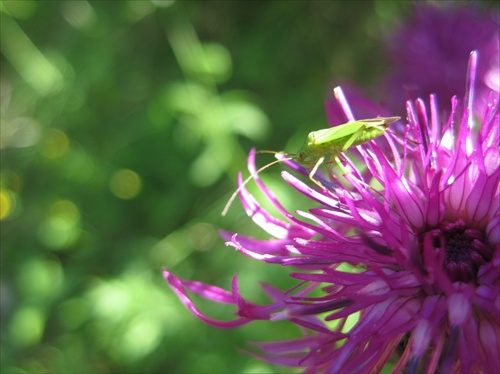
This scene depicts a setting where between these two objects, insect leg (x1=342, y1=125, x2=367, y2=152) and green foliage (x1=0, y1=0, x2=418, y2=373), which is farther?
green foliage (x1=0, y1=0, x2=418, y2=373)

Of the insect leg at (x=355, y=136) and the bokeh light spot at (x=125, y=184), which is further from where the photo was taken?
the bokeh light spot at (x=125, y=184)

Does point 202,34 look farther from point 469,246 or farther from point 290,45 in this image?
point 469,246

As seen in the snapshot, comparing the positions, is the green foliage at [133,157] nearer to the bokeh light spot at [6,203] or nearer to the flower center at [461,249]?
the bokeh light spot at [6,203]

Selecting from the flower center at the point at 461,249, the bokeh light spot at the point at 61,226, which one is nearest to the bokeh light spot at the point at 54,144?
the bokeh light spot at the point at 61,226

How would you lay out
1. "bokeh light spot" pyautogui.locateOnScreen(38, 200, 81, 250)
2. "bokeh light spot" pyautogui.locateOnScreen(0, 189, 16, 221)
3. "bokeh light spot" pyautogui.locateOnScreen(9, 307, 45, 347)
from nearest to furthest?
"bokeh light spot" pyautogui.locateOnScreen(9, 307, 45, 347) < "bokeh light spot" pyautogui.locateOnScreen(38, 200, 81, 250) < "bokeh light spot" pyautogui.locateOnScreen(0, 189, 16, 221)

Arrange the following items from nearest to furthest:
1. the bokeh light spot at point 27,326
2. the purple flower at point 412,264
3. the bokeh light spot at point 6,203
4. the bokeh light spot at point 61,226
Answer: the purple flower at point 412,264 < the bokeh light spot at point 27,326 < the bokeh light spot at point 61,226 < the bokeh light spot at point 6,203

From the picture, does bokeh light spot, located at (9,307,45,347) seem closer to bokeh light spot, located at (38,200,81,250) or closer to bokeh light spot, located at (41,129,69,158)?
bokeh light spot, located at (38,200,81,250)

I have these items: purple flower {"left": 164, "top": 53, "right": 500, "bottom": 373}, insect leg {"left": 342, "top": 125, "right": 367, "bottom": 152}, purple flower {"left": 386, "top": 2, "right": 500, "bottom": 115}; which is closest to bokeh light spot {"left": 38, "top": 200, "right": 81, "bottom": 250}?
purple flower {"left": 386, "top": 2, "right": 500, "bottom": 115}

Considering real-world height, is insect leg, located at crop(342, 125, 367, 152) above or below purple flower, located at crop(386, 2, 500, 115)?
above
